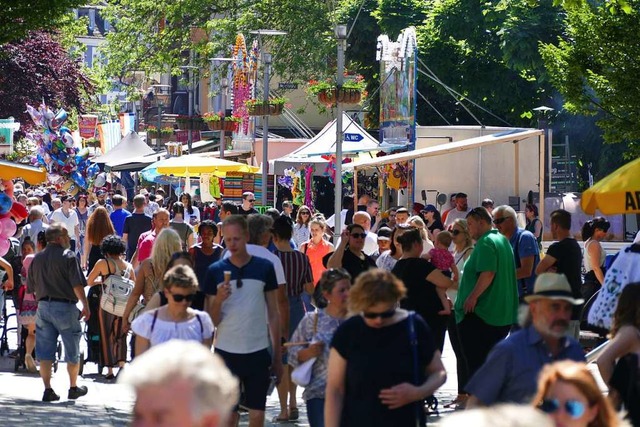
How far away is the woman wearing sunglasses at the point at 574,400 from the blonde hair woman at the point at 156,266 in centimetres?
694

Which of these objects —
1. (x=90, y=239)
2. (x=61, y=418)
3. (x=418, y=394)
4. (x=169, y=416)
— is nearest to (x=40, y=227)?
(x=90, y=239)

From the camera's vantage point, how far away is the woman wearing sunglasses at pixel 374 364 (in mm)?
6414

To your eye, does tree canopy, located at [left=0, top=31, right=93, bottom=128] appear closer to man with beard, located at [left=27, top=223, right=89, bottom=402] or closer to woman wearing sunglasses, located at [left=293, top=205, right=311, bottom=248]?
woman wearing sunglasses, located at [left=293, top=205, right=311, bottom=248]

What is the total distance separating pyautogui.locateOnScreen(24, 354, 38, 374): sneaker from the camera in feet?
46.1

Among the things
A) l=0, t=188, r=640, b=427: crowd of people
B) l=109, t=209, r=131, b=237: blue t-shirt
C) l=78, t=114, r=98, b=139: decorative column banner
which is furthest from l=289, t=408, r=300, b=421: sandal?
l=78, t=114, r=98, b=139: decorative column banner

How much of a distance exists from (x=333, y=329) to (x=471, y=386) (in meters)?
1.81

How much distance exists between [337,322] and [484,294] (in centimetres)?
336

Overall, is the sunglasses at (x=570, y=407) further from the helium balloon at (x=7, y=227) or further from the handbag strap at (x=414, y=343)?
the helium balloon at (x=7, y=227)

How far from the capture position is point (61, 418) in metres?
11.1

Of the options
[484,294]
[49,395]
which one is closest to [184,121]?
[49,395]

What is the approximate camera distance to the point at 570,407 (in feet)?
13.9

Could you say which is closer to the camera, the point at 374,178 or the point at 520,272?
the point at 520,272

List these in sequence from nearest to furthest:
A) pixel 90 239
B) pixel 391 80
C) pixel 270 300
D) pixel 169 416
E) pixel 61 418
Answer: pixel 169 416 → pixel 270 300 → pixel 61 418 → pixel 90 239 → pixel 391 80

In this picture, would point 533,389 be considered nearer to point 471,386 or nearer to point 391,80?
point 471,386
